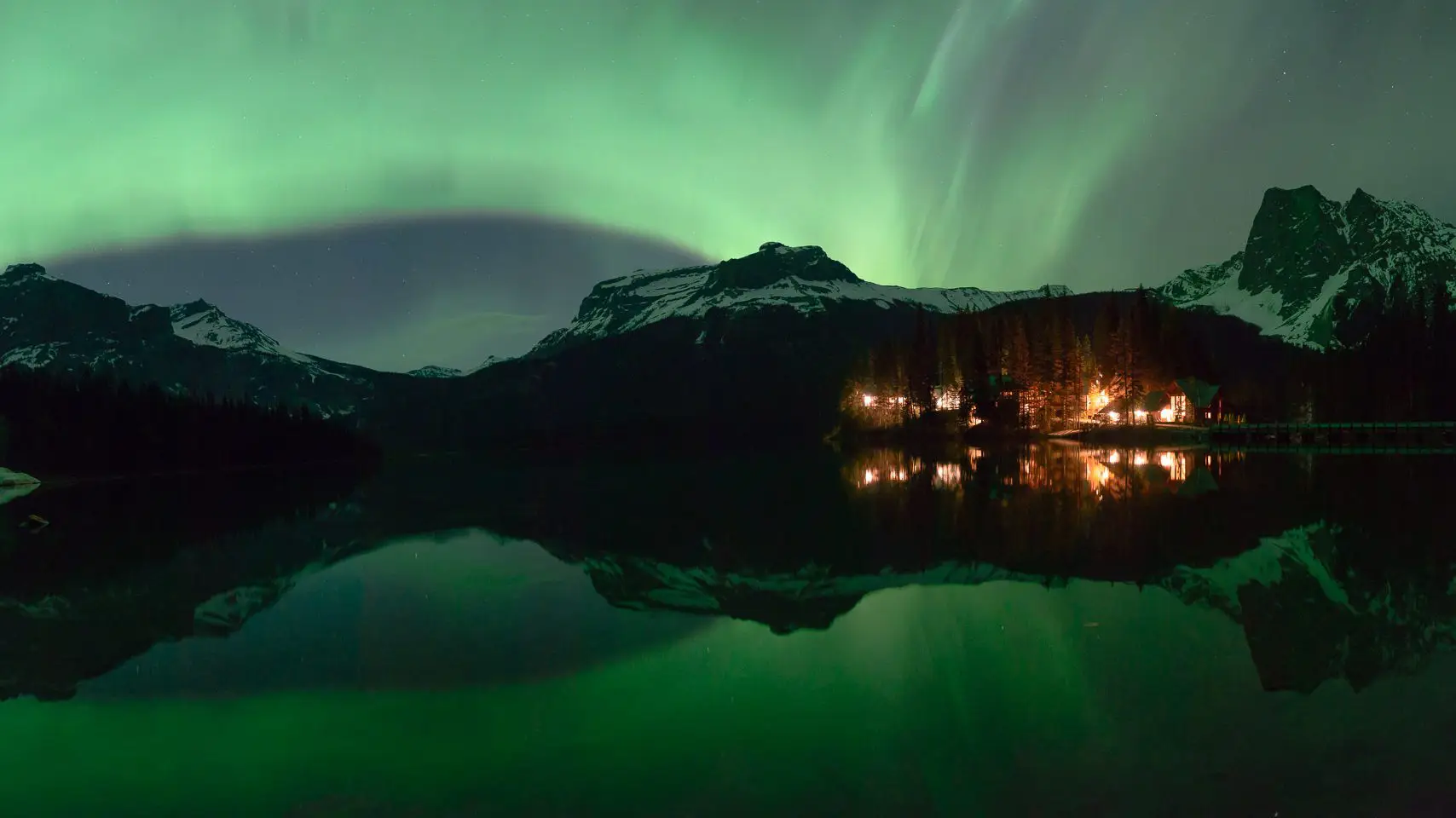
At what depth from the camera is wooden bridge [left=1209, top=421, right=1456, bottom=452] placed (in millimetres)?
89000

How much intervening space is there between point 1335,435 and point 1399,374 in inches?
752

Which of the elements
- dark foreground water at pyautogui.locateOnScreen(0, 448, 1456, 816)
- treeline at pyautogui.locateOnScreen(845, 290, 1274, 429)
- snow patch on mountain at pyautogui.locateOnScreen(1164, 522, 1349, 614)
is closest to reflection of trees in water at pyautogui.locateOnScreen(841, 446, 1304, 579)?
dark foreground water at pyautogui.locateOnScreen(0, 448, 1456, 816)

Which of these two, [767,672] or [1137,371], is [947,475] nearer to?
[767,672]

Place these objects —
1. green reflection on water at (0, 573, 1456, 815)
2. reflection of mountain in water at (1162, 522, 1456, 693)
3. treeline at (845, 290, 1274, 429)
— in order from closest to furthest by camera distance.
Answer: green reflection on water at (0, 573, 1456, 815) → reflection of mountain in water at (1162, 522, 1456, 693) → treeline at (845, 290, 1274, 429)

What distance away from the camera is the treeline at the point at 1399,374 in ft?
347

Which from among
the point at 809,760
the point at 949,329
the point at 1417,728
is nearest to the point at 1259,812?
the point at 1417,728

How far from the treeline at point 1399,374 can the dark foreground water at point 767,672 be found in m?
101

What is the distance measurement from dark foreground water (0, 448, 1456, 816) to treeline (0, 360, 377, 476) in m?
116

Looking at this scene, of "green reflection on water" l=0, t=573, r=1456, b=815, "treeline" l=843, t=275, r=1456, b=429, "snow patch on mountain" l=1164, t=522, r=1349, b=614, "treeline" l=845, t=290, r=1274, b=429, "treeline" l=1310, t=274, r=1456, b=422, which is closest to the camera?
"green reflection on water" l=0, t=573, r=1456, b=815

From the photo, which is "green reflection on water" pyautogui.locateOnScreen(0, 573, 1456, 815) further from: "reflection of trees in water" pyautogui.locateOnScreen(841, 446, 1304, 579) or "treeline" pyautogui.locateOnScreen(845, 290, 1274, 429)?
"treeline" pyautogui.locateOnScreen(845, 290, 1274, 429)

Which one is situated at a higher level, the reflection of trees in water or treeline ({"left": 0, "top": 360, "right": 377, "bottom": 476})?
treeline ({"left": 0, "top": 360, "right": 377, "bottom": 476})

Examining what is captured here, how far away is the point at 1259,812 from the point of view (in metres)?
7.66

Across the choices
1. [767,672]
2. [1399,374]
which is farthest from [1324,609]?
[1399,374]

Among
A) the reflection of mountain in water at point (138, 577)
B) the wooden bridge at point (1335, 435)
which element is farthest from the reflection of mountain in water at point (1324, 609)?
the wooden bridge at point (1335, 435)
